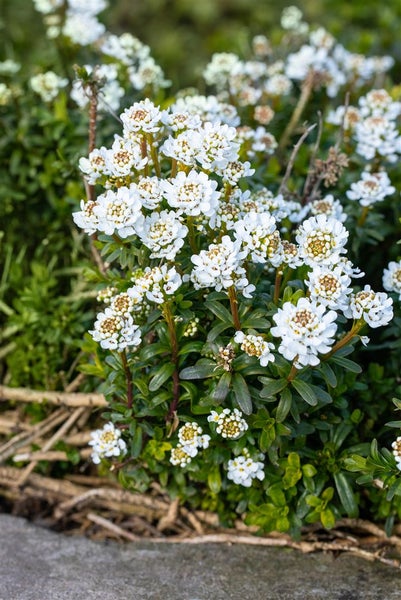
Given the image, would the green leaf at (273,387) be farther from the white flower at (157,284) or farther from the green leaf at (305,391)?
the white flower at (157,284)

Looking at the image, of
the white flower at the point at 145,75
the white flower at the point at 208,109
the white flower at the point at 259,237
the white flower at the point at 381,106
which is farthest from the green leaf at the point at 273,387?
the white flower at the point at 145,75

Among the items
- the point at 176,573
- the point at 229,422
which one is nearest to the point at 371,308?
the point at 229,422

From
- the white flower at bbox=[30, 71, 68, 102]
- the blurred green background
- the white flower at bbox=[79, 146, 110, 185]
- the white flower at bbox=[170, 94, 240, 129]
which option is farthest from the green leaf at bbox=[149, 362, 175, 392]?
the blurred green background

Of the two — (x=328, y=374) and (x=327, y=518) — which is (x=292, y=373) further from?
(x=327, y=518)

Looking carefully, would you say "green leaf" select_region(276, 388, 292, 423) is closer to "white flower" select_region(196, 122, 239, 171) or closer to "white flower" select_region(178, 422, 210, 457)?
"white flower" select_region(178, 422, 210, 457)

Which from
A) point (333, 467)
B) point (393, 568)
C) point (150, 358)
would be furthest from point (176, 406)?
point (393, 568)

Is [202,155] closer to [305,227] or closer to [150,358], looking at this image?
[305,227]
